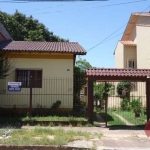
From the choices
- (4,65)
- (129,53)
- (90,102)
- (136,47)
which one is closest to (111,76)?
(90,102)

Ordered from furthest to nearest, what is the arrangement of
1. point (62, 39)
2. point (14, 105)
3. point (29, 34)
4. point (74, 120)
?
point (62, 39) < point (29, 34) < point (14, 105) < point (74, 120)

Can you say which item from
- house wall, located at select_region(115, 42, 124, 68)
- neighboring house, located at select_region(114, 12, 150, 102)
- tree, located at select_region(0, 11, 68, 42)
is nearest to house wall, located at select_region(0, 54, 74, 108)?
neighboring house, located at select_region(114, 12, 150, 102)

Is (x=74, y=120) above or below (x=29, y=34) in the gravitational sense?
below

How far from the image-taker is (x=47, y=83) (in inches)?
599

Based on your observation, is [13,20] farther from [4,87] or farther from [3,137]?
[3,137]

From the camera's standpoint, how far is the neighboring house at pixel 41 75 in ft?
49.4

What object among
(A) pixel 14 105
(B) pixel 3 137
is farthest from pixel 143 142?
(A) pixel 14 105

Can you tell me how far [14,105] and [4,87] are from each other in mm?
1216

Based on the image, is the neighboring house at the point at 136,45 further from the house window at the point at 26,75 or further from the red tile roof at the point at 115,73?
the house window at the point at 26,75

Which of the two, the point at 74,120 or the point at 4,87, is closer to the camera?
Result: the point at 74,120

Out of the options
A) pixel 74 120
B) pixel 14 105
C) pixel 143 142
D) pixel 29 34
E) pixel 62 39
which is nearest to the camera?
pixel 143 142

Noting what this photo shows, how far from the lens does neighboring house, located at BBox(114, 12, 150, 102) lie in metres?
18.8

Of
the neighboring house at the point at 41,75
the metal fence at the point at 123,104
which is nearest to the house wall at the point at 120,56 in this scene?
the metal fence at the point at 123,104

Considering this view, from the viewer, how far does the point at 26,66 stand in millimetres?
15438
